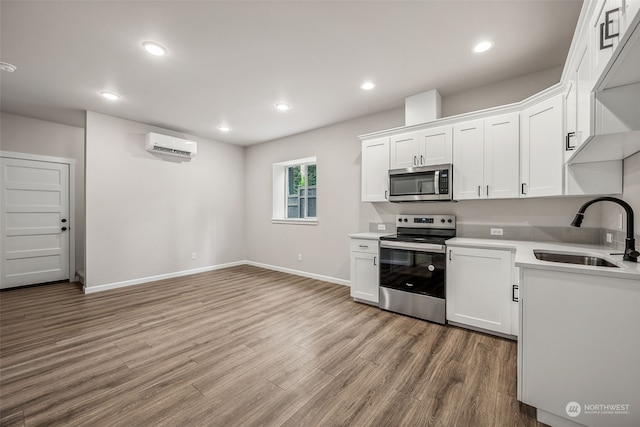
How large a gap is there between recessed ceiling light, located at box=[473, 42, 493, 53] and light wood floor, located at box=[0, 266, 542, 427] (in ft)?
9.05

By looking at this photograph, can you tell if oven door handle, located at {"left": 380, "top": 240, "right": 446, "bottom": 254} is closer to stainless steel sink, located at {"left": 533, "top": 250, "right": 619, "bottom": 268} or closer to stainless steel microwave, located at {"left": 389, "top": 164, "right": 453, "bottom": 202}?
stainless steel microwave, located at {"left": 389, "top": 164, "right": 453, "bottom": 202}

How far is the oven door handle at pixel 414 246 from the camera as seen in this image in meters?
2.83

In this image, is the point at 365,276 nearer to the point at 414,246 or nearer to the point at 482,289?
the point at 414,246

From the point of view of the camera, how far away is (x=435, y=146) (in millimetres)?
3166

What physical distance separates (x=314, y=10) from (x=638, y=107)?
2.02 metres

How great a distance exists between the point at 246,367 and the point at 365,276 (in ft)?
6.11

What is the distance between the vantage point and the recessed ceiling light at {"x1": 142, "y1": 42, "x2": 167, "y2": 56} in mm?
2373

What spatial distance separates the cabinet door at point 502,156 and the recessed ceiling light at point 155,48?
3.33m

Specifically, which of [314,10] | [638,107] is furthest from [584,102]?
[314,10]

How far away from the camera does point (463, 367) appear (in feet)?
6.84

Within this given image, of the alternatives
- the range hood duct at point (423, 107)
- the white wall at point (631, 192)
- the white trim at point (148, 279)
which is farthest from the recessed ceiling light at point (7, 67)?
the white wall at point (631, 192)

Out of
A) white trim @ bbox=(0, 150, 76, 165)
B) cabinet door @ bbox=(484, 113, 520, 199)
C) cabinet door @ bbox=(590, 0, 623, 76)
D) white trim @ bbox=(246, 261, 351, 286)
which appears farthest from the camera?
white trim @ bbox=(246, 261, 351, 286)

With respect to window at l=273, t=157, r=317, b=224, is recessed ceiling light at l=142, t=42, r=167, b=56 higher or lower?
higher

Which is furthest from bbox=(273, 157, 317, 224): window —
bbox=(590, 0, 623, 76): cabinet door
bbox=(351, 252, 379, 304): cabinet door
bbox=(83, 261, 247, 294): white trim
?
bbox=(590, 0, 623, 76): cabinet door
